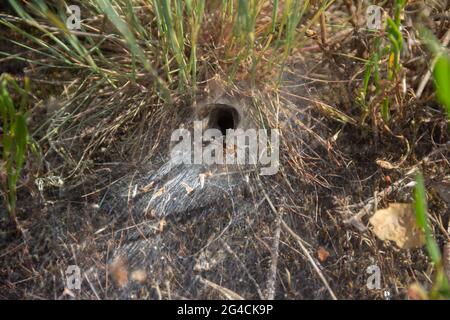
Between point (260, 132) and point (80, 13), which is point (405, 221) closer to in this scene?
point (260, 132)

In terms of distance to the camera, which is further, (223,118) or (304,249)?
(223,118)

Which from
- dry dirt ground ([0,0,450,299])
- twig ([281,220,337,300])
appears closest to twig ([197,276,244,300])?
dry dirt ground ([0,0,450,299])

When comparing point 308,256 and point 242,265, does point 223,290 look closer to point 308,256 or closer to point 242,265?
point 242,265

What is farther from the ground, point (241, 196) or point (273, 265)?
point (241, 196)

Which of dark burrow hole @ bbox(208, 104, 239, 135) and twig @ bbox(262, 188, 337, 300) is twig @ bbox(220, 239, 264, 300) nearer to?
twig @ bbox(262, 188, 337, 300)

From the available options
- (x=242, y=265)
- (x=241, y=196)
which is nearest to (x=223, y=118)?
(x=241, y=196)
